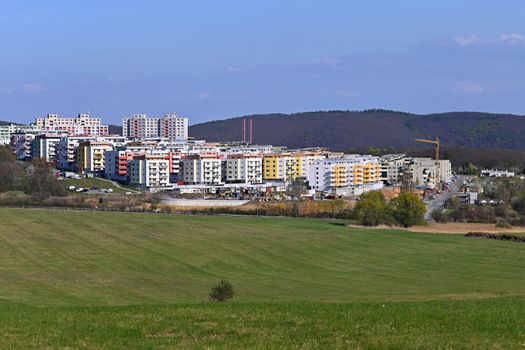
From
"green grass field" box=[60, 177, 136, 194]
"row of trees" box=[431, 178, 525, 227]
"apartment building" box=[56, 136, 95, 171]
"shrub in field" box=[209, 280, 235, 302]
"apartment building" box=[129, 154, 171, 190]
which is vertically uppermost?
"apartment building" box=[56, 136, 95, 171]

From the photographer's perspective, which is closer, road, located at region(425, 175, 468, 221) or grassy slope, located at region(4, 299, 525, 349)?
grassy slope, located at region(4, 299, 525, 349)

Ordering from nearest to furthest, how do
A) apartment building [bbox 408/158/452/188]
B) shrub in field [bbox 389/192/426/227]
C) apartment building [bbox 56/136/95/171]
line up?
shrub in field [bbox 389/192/426/227] < apartment building [bbox 56/136/95/171] < apartment building [bbox 408/158/452/188]

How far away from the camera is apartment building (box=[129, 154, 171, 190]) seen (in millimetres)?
118375

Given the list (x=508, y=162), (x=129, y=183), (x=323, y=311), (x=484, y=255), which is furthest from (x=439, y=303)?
(x=508, y=162)

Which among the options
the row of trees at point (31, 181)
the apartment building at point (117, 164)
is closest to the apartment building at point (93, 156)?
the apartment building at point (117, 164)

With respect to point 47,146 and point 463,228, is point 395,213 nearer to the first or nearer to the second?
point 463,228

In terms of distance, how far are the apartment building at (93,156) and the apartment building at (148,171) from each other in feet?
37.0

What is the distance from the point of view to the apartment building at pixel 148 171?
118 m

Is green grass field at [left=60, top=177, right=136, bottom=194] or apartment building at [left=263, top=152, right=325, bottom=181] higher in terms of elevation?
apartment building at [left=263, top=152, right=325, bottom=181]

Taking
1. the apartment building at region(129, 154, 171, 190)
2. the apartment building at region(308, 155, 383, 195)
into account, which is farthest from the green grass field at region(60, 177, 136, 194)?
the apartment building at region(308, 155, 383, 195)

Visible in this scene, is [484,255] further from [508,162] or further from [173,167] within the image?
[508,162]

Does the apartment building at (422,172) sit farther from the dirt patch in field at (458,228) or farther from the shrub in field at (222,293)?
the shrub in field at (222,293)

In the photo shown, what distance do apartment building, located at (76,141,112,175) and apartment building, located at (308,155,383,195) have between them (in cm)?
2814

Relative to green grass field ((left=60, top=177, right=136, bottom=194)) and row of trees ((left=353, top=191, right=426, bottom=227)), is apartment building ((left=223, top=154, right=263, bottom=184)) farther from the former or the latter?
row of trees ((left=353, top=191, right=426, bottom=227))
